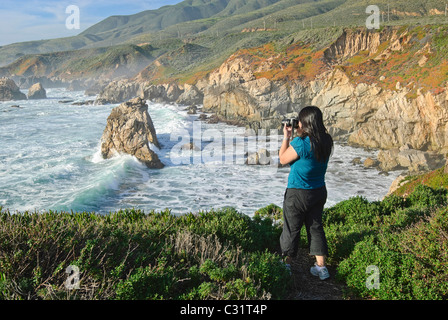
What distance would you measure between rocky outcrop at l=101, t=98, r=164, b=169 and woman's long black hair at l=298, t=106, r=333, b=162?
2163 cm

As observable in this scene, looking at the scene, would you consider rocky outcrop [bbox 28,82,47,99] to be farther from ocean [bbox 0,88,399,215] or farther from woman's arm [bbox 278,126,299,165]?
woman's arm [bbox 278,126,299,165]

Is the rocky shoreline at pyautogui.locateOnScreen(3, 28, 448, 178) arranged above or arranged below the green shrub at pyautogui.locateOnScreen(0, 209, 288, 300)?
above

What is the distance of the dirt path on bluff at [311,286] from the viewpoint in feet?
16.4

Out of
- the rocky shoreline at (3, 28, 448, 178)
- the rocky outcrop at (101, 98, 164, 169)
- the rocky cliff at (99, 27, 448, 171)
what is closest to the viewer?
the rocky outcrop at (101, 98, 164, 169)

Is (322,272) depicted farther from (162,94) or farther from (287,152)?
(162,94)

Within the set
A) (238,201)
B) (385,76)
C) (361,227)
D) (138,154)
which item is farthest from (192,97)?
(361,227)

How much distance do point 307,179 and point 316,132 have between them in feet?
2.36

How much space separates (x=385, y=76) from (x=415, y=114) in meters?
10.7

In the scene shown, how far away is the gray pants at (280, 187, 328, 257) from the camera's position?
5020mm

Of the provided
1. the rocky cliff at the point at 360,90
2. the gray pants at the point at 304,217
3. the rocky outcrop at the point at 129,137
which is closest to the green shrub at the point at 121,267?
the gray pants at the point at 304,217

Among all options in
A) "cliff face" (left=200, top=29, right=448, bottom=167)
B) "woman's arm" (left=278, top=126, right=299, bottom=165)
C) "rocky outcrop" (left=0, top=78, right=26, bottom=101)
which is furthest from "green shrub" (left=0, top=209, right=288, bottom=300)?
"rocky outcrop" (left=0, top=78, right=26, bottom=101)

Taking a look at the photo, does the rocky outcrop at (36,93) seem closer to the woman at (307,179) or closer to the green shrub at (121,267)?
the green shrub at (121,267)
